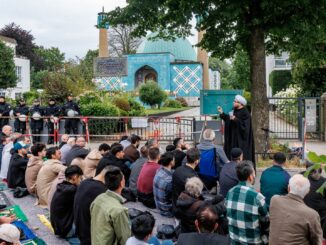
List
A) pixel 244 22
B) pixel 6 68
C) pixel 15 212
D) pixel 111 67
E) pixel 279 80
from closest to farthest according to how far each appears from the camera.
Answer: pixel 15 212, pixel 244 22, pixel 111 67, pixel 279 80, pixel 6 68

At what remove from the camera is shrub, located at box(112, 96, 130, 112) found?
24030 millimetres

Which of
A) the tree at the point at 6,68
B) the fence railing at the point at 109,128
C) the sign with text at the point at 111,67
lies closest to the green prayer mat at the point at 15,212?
the fence railing at the point at 109,128

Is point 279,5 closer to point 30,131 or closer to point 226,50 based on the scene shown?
point 226,50

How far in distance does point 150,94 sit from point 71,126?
25420mm

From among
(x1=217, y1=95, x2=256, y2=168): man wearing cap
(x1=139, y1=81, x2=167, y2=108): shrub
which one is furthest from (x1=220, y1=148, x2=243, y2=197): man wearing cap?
(x1=139, y1=81, x2=167, y2=108): shrub

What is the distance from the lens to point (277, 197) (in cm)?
505

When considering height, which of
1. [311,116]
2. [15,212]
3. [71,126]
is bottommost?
[15,212]

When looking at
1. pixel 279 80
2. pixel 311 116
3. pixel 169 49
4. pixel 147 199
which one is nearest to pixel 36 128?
pixel 147 199

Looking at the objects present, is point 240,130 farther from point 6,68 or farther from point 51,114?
point 6,68

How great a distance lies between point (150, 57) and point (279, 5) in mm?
48184

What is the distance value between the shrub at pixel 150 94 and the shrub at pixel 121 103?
18530mm

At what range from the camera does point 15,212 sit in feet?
27.4

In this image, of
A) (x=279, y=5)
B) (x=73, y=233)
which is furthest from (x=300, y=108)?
(x=73, y=233)

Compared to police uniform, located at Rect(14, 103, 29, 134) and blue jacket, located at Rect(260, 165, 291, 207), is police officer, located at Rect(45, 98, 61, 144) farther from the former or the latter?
blue jacket, located at Rect(260, 165, 291, 207)
